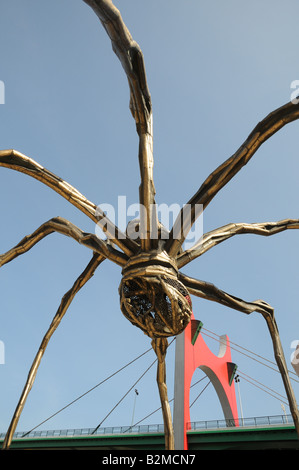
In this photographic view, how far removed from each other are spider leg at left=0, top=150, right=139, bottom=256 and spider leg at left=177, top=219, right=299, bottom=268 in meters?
0.57

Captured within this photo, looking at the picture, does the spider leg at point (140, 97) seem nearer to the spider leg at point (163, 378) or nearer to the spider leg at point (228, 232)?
the spider leg at point (228, 232)

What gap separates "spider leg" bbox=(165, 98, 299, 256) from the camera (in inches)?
141

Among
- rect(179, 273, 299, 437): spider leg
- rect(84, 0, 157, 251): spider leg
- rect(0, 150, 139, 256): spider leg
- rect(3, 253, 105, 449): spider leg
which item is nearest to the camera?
rect(84, 0, 157, 251): spider leg

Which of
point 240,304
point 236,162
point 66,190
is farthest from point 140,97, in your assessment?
point 240,304

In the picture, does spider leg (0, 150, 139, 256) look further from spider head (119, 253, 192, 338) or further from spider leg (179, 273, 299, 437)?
spider leg (179, 273, 299, 437)

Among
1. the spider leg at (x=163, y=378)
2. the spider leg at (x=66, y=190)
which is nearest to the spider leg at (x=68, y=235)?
the spider leg at (x=66, y=190)

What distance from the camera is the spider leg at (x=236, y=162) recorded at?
3.57 meters

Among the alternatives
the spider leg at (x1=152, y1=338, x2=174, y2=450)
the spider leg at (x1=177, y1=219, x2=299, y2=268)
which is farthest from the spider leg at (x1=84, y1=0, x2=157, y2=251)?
the spider leg at (x1=152, y1=338, x2=174, y2=450)

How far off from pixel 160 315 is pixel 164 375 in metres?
2.19

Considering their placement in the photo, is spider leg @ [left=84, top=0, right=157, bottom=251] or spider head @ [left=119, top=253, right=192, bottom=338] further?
spider head @ [left=119, top=253, right=192, bottom=338]

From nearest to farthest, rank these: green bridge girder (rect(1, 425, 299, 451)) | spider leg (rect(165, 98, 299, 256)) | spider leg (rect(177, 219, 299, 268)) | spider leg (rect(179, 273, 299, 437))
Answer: spider leg (rect(165, 98, 299, 256)), spider leg (rect(177, 219, 299, 268)), spider leg (rect(179, 273, 299, 437)), green bridge girder (rect(1, 425, 299, 451))

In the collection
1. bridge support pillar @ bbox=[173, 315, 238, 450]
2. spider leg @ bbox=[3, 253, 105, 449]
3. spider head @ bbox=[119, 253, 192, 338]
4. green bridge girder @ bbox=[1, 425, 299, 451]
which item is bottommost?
spider head @ bbox=[119, 253, 192, 338]

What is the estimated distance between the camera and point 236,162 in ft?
12.1
